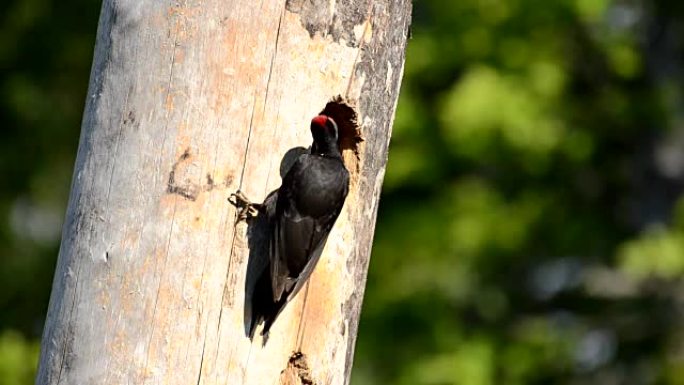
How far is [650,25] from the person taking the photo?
11.6 m

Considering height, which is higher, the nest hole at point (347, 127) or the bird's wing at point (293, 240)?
the nest hole at point (347, 127)

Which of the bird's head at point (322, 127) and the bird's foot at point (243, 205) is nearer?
the bird's foot at point (243, 205)

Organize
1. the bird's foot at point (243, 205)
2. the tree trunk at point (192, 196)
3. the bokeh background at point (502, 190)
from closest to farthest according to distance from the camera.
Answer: the tree trunk at point (192, 196), the bird's foot at point (243, 205), the bokeh background at point (502, 190)

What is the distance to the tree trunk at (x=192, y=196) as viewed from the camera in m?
4.19

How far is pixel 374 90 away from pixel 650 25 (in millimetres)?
7421

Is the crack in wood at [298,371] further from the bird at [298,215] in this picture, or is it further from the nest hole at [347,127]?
the nest hole at [347,127]

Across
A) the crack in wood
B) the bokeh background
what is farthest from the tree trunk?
the bokeh background

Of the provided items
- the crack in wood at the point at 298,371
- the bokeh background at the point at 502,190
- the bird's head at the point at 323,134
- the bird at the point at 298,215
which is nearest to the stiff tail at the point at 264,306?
the bird at the point at 298,215

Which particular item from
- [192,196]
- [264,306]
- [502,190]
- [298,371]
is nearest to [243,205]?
[192,196]

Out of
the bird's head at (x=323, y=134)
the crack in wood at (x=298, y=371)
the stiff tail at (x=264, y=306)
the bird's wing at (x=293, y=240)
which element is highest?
the bird's head at (x=323, y=134)

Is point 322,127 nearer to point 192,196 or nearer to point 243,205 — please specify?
point 243,205

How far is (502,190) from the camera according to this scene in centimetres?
1066

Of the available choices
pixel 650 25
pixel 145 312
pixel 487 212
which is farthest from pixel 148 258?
pixel 650 25

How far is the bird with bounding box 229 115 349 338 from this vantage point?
437cm
